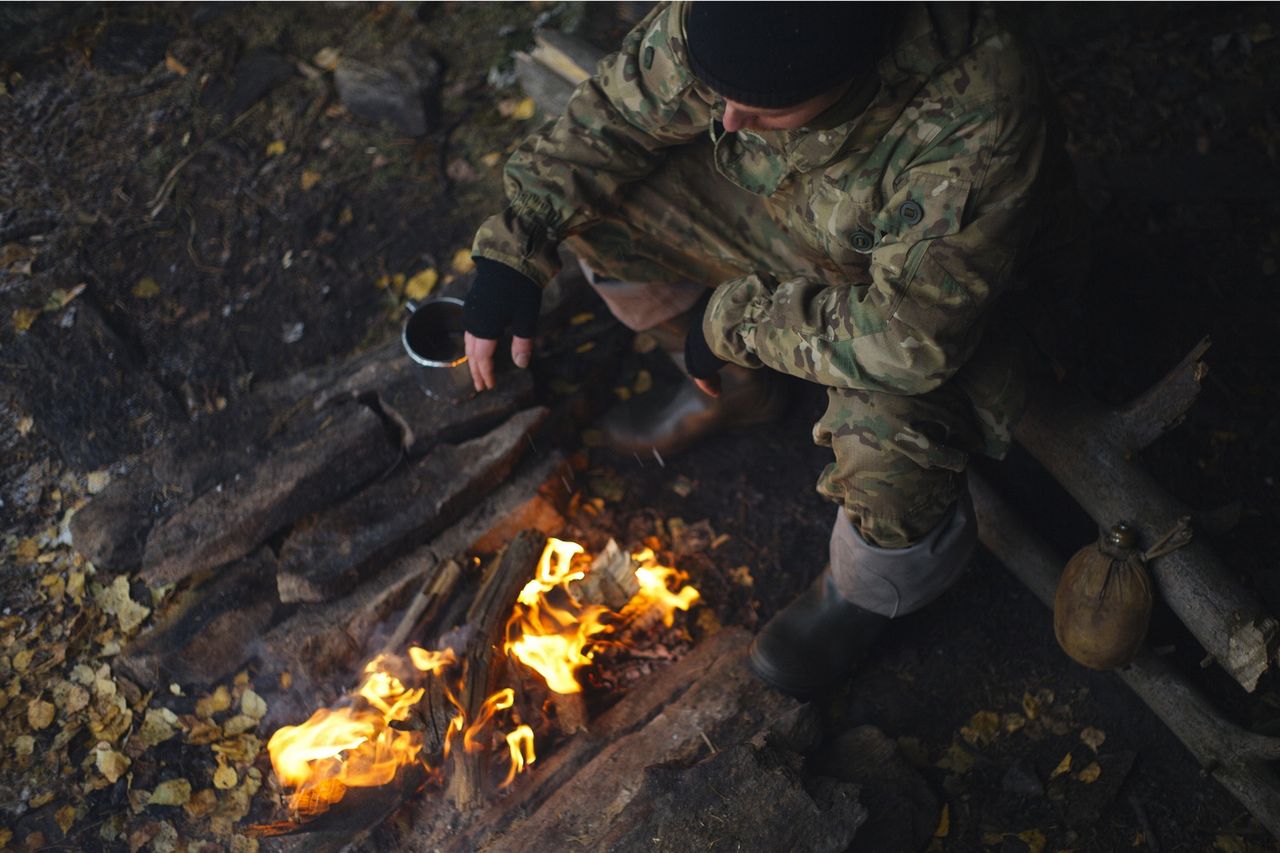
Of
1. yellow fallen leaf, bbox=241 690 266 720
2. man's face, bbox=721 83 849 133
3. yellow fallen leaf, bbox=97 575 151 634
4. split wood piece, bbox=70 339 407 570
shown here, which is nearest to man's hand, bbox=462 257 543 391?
split wood piece, bbox=70 339 407 570

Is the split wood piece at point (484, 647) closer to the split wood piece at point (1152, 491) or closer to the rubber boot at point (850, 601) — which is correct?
the rubber boot at point (850, 601)

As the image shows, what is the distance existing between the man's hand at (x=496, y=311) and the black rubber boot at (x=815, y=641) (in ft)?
4.45

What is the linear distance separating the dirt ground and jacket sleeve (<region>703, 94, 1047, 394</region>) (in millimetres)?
1361

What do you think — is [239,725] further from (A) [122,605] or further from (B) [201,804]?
(A) [122,605]

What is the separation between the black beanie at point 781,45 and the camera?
6.98ft

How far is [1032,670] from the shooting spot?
3.33m

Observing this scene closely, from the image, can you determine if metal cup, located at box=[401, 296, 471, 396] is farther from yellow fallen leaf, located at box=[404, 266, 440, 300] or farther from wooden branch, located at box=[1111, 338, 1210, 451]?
wooden branch, located at box=[1111, 338, 1210, 451]

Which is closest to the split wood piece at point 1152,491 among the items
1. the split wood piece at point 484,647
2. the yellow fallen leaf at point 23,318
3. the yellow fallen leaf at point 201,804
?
the split wood piece at point 484,647

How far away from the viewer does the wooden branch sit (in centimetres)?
262

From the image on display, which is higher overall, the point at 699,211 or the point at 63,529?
the point at 699,211

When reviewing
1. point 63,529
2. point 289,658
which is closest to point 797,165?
point 289,658

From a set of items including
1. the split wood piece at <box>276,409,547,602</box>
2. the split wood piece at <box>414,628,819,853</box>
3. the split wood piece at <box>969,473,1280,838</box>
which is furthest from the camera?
the split wood piece at <box>276,409,547,602</box>

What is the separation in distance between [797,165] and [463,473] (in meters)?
1.73

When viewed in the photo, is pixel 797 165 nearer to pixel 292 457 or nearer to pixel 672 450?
pixel 672 450
